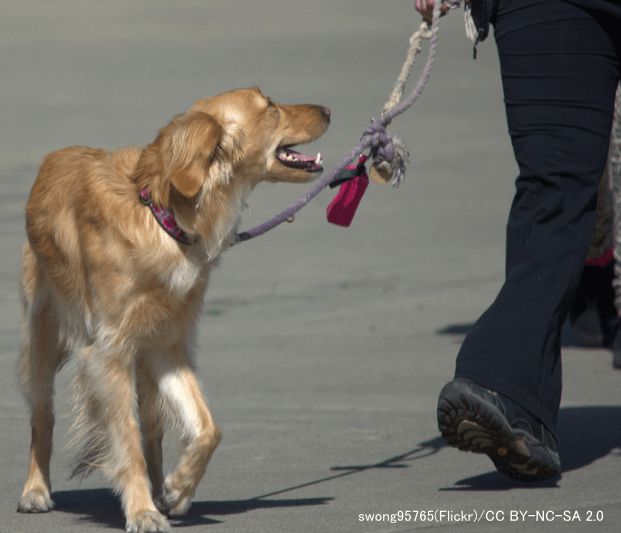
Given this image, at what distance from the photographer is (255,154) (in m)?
5.50

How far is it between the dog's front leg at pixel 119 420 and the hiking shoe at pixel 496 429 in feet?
3.36

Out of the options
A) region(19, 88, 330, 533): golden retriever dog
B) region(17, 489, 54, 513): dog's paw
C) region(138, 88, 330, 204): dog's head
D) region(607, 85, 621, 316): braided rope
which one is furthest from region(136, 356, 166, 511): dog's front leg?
region(607, 85, 621, 316): braided rope

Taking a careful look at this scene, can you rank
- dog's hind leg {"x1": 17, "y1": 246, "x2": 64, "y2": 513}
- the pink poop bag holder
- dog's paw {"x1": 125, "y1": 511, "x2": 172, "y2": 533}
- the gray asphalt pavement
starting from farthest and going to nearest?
the pink poop bag holder, dog's hind leg {"x1": 17, "y1": 246, "x2": 64, "y2": 513}, the gray asphalt pavement, dog's paw {"x1": 125, "y1": 511, "x2": 172, "y2": 533}

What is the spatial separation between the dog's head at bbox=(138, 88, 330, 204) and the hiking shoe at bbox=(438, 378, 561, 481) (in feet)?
3.37

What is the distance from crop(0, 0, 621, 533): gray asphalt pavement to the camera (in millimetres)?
5434

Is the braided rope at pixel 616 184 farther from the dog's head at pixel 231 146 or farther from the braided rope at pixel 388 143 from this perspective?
the dog's head at pixel 231 146

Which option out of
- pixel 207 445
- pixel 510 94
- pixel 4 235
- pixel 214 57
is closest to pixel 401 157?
pixel 510 94

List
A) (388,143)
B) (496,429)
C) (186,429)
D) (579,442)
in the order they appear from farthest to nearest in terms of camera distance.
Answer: (579,442) < (388,143) < (186,429) < (496,429)

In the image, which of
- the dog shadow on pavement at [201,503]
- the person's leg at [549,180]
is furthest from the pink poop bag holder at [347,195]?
the dog shadow on pavement at [201,503]

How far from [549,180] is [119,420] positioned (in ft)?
5.56

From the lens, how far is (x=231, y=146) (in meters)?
5.42

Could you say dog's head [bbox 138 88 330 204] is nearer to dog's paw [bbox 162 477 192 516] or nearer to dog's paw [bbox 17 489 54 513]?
dog's paw [bbox 162 477 192 516]

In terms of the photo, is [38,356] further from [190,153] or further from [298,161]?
[298,161]

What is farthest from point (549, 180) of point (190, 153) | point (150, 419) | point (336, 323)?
point (336, 323)
